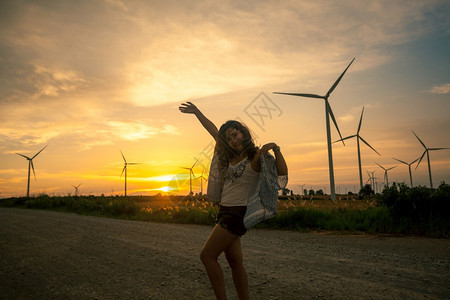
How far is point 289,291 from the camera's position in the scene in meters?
5.03

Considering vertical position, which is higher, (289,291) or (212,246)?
(212,246)

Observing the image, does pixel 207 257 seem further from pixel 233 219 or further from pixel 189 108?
pixel 189 108

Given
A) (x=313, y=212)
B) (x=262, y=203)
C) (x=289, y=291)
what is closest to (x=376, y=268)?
(x=289, y=291)

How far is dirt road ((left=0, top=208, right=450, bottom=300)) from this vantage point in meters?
5.08

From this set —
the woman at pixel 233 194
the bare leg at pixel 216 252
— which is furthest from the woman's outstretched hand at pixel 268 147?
the bare leg at pixel 216 252

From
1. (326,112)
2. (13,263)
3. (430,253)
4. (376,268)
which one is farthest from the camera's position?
(326,112)

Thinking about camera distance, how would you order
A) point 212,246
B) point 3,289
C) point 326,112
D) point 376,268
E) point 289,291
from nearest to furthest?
point 212,246 → point 289,291 → point 3,289 → point 376,268 → point 326,112

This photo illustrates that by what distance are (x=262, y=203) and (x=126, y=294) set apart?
2.69m

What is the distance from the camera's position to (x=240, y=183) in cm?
371

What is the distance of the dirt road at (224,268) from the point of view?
508cm

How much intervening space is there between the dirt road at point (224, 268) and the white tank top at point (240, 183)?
6.11ft

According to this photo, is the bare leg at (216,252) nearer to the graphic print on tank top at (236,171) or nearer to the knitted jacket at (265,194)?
the knitted jacket at (265,194)

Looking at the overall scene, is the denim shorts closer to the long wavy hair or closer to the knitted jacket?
the knitted jacket

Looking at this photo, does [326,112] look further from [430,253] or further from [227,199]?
[227,199]
